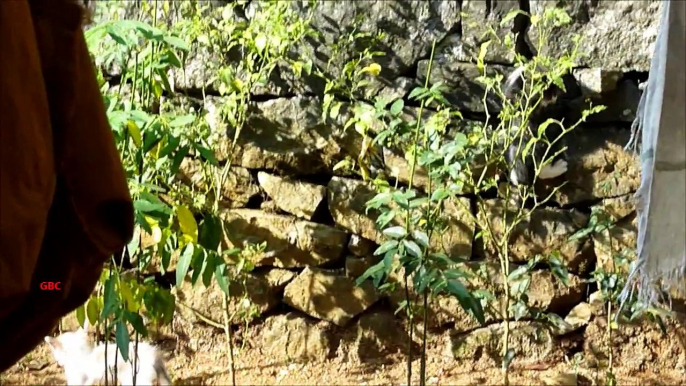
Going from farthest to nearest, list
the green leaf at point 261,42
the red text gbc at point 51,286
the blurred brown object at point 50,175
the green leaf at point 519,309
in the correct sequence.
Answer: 1. the green leaf at point 519,309
2. the green leaf at point 261,42
3. the red text gbc at point 51,286
4. the blurred brown object at point 50,175

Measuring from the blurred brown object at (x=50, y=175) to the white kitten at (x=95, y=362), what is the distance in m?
1.07

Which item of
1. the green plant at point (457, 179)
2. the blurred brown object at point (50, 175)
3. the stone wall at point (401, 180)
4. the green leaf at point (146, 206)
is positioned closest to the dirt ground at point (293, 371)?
the stone wall at point (401, 180)

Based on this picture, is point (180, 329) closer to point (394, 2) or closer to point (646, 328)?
point (394, 2)

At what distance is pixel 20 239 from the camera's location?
62cm

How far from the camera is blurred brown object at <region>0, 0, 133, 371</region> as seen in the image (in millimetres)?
603

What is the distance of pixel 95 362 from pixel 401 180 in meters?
1.03

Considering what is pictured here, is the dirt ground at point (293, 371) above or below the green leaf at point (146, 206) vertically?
below

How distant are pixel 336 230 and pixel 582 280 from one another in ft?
2.57

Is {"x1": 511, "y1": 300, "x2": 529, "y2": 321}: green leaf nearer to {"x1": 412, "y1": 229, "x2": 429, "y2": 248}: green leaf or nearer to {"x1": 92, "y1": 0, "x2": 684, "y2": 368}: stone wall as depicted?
{"x1": 92, "y1": 0, "x2": 684, "y2": 368}: stone wall

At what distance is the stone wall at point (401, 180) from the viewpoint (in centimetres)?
210

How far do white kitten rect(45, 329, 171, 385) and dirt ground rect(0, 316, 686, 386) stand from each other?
19 cm

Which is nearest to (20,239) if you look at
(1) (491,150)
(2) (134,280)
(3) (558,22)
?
(2) (134,280)

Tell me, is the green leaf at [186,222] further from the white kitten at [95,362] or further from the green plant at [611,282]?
the green plant at [611,282]

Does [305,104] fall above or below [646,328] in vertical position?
above
